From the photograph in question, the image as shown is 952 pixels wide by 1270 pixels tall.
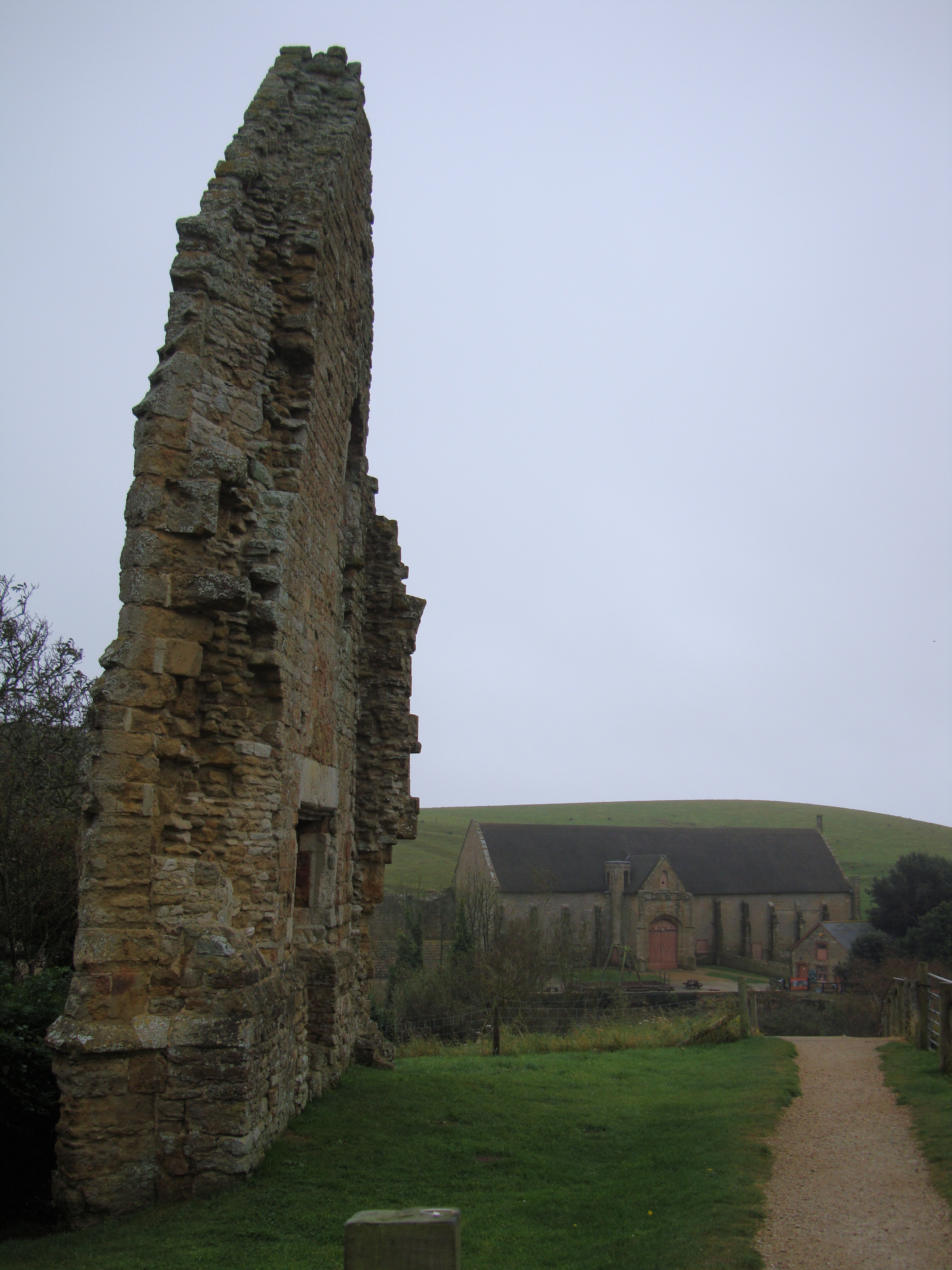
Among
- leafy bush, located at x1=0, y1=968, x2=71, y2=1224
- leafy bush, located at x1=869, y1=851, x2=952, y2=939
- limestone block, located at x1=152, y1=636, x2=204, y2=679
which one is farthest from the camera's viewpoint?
leafy bush, located at x1=869, y1=851, x2=952, y2=939

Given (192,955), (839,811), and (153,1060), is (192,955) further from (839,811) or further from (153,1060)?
(839,811)

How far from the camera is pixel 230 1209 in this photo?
6043mm

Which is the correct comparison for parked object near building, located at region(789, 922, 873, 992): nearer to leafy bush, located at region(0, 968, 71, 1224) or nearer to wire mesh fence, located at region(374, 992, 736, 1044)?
wire mesh fence, located at region(374, 992, 736, 1044)

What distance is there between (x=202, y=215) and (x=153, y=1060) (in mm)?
6855

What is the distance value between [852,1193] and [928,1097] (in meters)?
3.58

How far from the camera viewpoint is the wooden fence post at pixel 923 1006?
44.3 ft

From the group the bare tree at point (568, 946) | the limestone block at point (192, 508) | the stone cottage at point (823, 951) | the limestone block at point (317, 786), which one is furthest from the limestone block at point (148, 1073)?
the stone cottage at point (823, 951)

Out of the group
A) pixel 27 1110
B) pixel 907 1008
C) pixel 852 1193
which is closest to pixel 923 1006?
pixel 907 1008

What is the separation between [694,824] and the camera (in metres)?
110

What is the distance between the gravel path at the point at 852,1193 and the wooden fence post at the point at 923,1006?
2574 mm

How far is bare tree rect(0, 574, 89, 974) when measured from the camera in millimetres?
13273

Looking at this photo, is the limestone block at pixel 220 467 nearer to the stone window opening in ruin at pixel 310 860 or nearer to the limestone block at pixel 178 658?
the limestone block at pixel 178 658

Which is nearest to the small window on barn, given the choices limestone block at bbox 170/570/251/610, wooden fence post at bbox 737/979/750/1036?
limestone block at bbox 170/570/251/610

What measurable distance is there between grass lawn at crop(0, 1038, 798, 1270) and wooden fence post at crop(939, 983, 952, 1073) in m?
1.90
